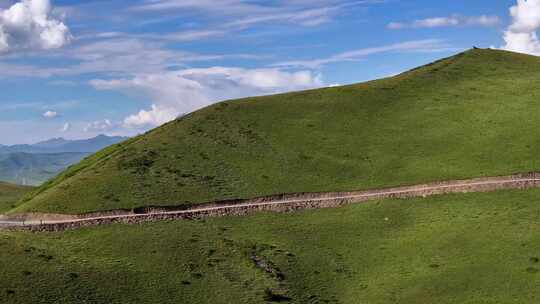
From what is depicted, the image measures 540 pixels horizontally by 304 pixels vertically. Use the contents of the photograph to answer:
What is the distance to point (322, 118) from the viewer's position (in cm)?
10819

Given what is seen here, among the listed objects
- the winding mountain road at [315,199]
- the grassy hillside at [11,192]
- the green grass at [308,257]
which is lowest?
the green grass at [308,257]

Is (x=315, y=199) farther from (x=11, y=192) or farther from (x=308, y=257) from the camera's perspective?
(x=11, y=192)

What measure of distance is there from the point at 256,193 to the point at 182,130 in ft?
91.1

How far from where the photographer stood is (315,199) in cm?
7744

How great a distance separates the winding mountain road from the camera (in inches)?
2830

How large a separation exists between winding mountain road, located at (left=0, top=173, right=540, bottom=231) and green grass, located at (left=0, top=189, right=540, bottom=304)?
175 centimetres

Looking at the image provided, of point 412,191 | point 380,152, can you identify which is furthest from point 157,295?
point 380,152

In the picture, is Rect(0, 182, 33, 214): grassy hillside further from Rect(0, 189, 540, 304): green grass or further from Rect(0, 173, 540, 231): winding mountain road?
Rect(0, 189, 540, 304): green grass

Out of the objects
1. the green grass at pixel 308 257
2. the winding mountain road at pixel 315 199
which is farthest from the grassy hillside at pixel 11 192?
the green grass at pixel 308 257

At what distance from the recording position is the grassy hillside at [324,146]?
264ft

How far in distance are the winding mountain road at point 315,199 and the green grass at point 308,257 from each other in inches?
69.0

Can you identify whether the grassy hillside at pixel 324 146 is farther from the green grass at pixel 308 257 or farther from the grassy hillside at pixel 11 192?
the grassy hillside at pixel 11 192

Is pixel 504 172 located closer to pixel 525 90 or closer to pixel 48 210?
pixel 525 90

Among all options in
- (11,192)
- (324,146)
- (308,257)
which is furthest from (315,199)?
(11,192)
